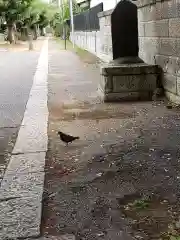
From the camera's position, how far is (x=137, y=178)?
4730 millimetres

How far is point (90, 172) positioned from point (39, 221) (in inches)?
50.6

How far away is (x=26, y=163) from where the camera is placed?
5371 mm

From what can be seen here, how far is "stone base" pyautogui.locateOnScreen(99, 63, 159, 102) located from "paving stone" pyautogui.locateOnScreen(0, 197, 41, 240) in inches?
198

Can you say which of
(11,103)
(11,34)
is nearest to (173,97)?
(11,103)

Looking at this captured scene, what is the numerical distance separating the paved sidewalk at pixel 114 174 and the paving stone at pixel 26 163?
0.10 metres

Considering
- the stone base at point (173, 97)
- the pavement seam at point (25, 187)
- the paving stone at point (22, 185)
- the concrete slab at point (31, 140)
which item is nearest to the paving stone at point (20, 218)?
the pavement seam at point (25, 187)

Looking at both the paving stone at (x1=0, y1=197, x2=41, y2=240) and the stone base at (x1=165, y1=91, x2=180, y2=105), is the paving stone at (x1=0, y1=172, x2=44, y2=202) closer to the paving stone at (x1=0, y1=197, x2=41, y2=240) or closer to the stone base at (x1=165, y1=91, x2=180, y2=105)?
the paving stone at (x1=0, y1=197, x2=41, y2=240)

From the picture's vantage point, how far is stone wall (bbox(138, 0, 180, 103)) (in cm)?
818

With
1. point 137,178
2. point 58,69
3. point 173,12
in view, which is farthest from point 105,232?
point 58,69

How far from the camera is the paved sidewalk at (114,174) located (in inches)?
147

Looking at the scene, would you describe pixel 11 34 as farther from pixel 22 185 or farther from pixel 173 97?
pixel 22 185

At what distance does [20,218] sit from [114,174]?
132 cm

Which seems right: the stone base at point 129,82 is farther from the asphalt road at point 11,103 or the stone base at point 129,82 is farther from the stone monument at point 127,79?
the asphalt road at point 11,103

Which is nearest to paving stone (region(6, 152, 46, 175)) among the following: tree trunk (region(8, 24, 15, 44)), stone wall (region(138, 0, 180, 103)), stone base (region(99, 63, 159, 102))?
stone wall (region(138, 0, 180, 103))
